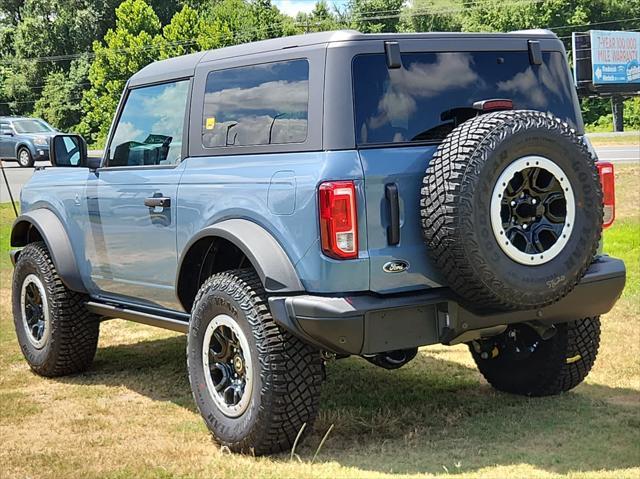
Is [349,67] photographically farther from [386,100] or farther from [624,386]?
[624,386]

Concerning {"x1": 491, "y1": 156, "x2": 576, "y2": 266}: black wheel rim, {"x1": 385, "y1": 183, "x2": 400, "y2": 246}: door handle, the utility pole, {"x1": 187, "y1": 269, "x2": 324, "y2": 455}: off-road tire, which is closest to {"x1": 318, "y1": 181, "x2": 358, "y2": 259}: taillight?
{"x1": 385, "y1": 183, "x2": 400, "y2": 246}: door handle

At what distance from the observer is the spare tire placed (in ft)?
13.8

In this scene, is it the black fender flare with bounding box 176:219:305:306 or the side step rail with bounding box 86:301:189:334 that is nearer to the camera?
the black fender flare with bounding box 176:219:305:306

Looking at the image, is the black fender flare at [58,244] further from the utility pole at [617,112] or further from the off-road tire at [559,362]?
the utility pole at [617,112]

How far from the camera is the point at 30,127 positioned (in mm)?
28422

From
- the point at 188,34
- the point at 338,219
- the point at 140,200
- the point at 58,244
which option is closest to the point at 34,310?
the point at 58,244

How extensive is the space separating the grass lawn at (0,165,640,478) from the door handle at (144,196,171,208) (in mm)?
1235

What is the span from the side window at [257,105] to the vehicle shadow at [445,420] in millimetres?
1596

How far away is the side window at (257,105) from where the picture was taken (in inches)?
183

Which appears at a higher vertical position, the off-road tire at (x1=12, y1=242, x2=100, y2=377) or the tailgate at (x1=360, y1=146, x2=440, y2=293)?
the tailgate at (x1=360, y1=146, x2=440, y2=293)

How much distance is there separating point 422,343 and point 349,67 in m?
1.33

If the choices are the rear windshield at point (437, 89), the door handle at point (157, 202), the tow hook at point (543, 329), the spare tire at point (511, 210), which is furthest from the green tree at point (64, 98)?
the spare tire at point (511, 210)

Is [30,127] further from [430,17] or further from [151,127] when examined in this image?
[430,17]

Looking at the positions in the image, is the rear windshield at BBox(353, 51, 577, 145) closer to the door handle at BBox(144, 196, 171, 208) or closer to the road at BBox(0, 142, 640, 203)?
the door handle at BBox(144, 196, 171, 208)
